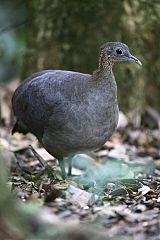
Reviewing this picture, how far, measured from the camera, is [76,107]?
538cm

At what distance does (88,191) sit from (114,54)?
4.33ft

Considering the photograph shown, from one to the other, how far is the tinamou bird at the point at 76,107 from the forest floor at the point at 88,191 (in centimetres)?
33

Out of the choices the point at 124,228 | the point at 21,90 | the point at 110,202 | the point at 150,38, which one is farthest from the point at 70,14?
the point at 124,228

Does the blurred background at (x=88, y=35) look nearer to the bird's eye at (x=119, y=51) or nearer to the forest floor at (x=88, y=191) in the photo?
the forest floor at (x=88, y=191)

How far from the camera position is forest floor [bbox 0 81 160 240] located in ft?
11.4

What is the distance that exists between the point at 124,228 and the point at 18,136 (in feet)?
12.7

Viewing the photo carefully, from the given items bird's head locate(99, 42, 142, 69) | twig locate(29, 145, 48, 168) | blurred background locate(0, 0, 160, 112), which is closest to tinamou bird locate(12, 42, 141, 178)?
bird's head locate(99, 42, 142, 69)

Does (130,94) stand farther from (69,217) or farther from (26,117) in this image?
(69,217)

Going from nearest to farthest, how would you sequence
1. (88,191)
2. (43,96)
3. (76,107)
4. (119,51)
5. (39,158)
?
(88,191), (76,107), (119,51), (43,96), (39,158)

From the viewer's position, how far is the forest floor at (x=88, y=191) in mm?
3469

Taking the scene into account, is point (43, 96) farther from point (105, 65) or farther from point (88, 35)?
point (88, 35)

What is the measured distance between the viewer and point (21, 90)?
5992mm

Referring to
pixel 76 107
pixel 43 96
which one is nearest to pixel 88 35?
pixel 43 96

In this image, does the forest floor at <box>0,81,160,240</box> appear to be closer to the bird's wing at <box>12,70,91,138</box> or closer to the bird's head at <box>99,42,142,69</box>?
the bird's wing at <box>12,70,91,138</box>
